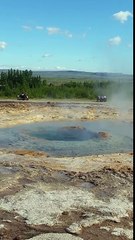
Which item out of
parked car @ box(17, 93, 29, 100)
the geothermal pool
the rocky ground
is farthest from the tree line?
the rocky ground

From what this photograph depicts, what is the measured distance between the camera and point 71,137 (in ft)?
74.5

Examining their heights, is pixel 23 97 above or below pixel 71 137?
above

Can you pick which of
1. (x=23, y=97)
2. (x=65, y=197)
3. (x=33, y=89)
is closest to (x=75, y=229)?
(x=65, y=197)

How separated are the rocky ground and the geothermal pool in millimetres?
2148

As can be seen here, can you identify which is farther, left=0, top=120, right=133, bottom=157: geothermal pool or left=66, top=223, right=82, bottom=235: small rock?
left=0, top=120, right=133, bottom=157: geothermal pool

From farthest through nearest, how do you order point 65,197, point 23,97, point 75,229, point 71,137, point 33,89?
1. point 33,89
2. point 23,97
3. point 71,137
4. point 65,197
5. point 75,229

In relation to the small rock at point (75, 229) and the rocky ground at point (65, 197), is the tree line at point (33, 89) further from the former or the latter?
the small rock at point (75, 229)

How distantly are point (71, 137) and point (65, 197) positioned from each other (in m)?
12.0

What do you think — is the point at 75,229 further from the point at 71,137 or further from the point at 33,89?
the point at 33,89

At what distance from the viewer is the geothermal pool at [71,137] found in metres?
19.2

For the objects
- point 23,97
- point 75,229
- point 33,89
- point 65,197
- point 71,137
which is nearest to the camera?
point 75,229

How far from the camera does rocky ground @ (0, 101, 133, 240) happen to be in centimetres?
882

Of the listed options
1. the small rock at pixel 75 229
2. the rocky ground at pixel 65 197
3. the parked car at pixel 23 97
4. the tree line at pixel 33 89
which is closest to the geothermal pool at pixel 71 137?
the rocky ground at pixel 65 197

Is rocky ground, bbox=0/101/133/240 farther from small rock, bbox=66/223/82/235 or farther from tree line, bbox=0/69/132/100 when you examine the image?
tree line, bbox=0/69/132/100
